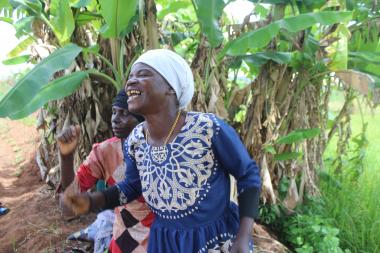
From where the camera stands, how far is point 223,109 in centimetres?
319

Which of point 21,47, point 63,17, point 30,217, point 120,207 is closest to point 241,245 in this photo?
point 120,207

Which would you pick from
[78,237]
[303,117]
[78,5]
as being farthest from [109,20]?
[303,117]

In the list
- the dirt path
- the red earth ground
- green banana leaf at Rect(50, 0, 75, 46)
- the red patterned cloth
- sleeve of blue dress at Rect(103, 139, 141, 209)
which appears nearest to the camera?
sleeve of blue dress at Rect(103, 139, 141, 209)

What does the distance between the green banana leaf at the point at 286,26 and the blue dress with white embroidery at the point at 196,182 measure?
4.00 ft

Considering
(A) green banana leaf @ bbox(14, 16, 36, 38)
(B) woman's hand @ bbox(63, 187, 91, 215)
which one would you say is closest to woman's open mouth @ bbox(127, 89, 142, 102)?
(B) woman's hand @ bbox(63, 187, 91, 215)

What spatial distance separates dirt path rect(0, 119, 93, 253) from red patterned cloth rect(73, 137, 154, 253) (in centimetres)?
117

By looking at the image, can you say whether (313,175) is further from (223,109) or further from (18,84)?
(18,84)

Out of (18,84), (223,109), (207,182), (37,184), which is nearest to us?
(207,182)

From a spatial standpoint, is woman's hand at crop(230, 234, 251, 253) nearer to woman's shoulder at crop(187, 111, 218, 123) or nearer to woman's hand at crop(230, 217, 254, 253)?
woman's hand at crop(230, 217, 254, 253)

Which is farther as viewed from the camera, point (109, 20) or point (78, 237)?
point (78, 237)

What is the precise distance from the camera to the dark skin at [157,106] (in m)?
1.52

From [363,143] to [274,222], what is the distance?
1208 millimetres

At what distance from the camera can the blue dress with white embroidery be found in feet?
4.97

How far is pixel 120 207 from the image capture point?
2.14 m
